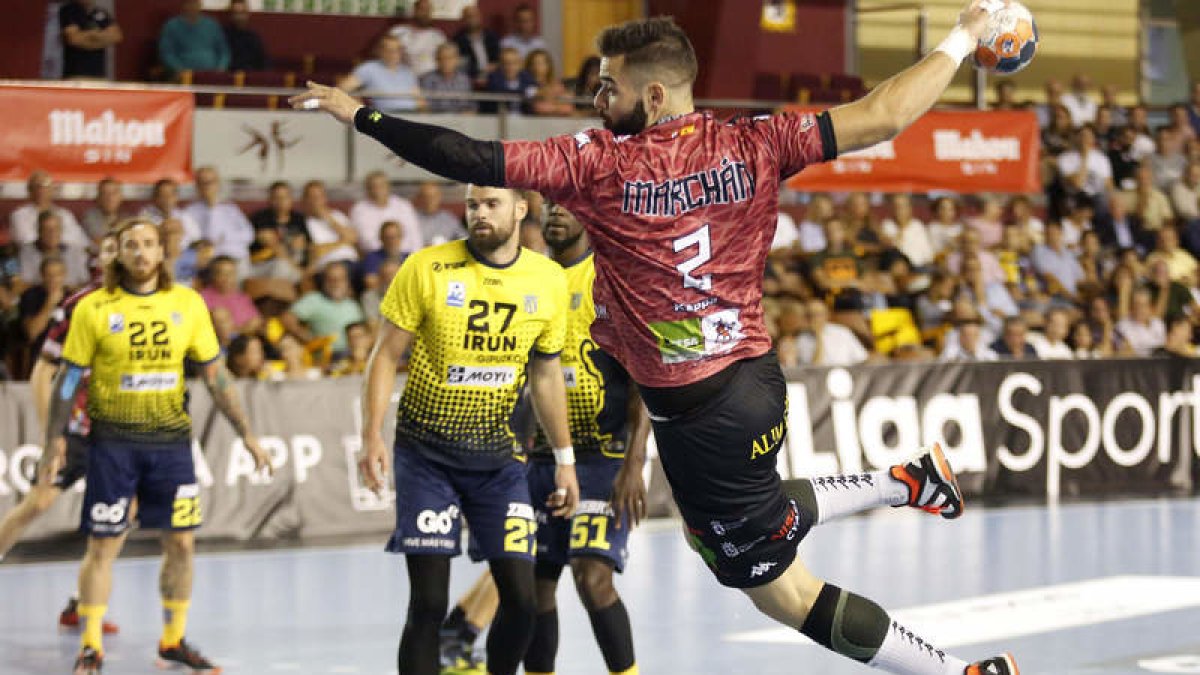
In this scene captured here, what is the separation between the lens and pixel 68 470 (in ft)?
34.0

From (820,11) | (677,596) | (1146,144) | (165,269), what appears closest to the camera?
(165,269)

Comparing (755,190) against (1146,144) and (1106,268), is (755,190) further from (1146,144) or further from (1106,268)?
(1146,144)

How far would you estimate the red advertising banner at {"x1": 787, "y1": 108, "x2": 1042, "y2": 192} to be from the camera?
1920 centimetres

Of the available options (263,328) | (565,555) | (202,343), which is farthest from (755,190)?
(263,328)

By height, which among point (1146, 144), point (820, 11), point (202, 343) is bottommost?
point (202, 343)

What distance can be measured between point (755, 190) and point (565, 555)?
2.64 metres

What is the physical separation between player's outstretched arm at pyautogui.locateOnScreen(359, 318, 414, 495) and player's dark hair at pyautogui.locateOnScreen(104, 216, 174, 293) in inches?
86.2

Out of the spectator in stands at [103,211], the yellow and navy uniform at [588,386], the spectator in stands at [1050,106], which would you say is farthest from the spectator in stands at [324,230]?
the spectator in stands at [1050,106]

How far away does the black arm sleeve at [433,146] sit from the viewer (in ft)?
17.6

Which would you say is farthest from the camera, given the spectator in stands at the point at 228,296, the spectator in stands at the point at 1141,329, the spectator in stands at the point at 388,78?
the spectator in stands at the point at 1141,329

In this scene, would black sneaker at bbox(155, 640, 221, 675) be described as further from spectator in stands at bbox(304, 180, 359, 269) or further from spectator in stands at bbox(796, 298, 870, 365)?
spectator in stands at bbox(796, 298, 870, 365)

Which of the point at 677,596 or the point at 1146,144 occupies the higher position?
the point at 1146,144

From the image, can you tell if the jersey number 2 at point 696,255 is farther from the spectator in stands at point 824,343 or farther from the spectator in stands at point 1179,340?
the spectator in stands at point 1179,340

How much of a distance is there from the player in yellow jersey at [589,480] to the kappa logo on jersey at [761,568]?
4.31ft
